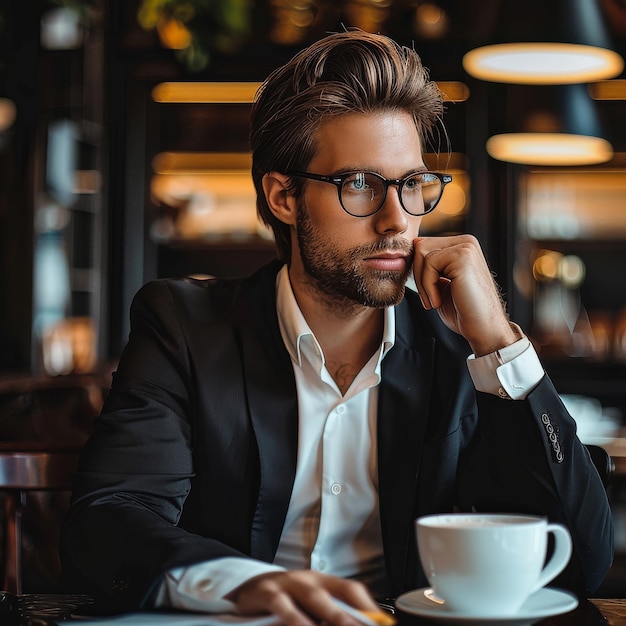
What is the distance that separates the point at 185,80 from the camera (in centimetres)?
525

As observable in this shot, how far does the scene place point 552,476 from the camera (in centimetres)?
149

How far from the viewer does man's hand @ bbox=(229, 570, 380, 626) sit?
886 mm

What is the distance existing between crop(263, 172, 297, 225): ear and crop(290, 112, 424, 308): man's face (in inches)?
4.0

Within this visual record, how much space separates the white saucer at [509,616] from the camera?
0.95 metres

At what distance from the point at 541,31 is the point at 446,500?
70.1 inches

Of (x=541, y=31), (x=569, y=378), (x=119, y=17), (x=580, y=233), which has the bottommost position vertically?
(x=569, y=378)

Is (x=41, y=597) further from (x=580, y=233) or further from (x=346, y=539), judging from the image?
(x=580, y=233)

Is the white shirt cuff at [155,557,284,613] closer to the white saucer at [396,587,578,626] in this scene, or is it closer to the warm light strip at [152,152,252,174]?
A: the white saucer at [396,587,578,626]

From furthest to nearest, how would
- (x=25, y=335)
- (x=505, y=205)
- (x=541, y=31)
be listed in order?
(x=505, y=205), (x=25, y=335), (x=541, y=31)

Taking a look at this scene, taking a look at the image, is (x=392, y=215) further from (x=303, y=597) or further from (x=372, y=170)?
(x=303, y=597)

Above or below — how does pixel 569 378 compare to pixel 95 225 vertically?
below

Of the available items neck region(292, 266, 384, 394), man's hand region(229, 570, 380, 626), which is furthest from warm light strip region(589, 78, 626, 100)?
man's hand region(229, 570, 380, 626)

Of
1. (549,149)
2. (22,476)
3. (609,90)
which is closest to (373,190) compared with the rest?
(22,476)

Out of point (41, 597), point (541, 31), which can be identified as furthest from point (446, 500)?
point (541, 31)
